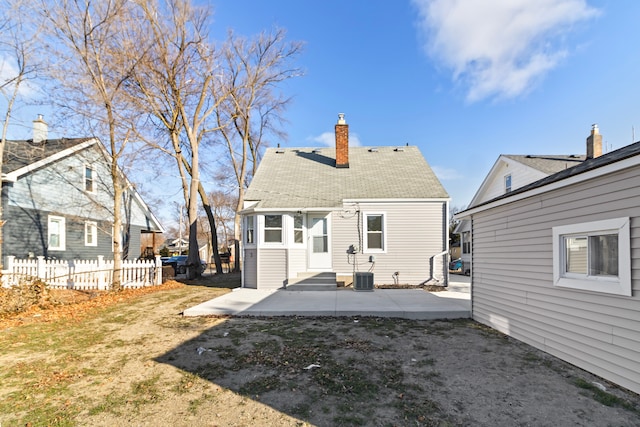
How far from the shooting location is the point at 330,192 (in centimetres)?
1238

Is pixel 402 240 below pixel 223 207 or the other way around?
below

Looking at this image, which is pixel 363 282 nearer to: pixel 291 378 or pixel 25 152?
pixel 291 378

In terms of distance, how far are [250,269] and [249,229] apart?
142 cm

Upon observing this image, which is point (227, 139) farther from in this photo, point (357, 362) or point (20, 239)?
point (357, 362)

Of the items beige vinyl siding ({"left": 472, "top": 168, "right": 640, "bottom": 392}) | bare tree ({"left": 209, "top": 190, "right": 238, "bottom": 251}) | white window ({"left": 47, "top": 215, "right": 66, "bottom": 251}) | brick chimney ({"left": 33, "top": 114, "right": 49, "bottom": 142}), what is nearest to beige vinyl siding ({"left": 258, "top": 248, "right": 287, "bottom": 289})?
beige vinyl siding ({"left": 472, "top": 168, "right": 640, "bottom": 392})

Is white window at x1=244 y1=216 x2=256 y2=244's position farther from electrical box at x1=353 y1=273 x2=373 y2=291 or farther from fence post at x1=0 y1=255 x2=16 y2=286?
fence post at x1=0 y1=255 x2=16 y2=286

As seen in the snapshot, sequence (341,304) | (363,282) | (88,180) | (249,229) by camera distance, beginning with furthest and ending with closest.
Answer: (88,180)
(249,229)
(363,282)
(341,304)

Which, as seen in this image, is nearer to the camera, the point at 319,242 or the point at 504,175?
the point at 319,242

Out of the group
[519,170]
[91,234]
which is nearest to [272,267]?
[91,234]

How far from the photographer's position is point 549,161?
16484 millimetres

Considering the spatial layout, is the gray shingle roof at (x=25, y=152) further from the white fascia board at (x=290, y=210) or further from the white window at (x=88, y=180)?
the white fascia board at (x=290, y=210)

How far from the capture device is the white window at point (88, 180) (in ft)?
51.2

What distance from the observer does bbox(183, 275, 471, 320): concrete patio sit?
7402 mm

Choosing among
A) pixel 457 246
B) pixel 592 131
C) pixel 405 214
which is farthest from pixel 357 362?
pixel 457 246
